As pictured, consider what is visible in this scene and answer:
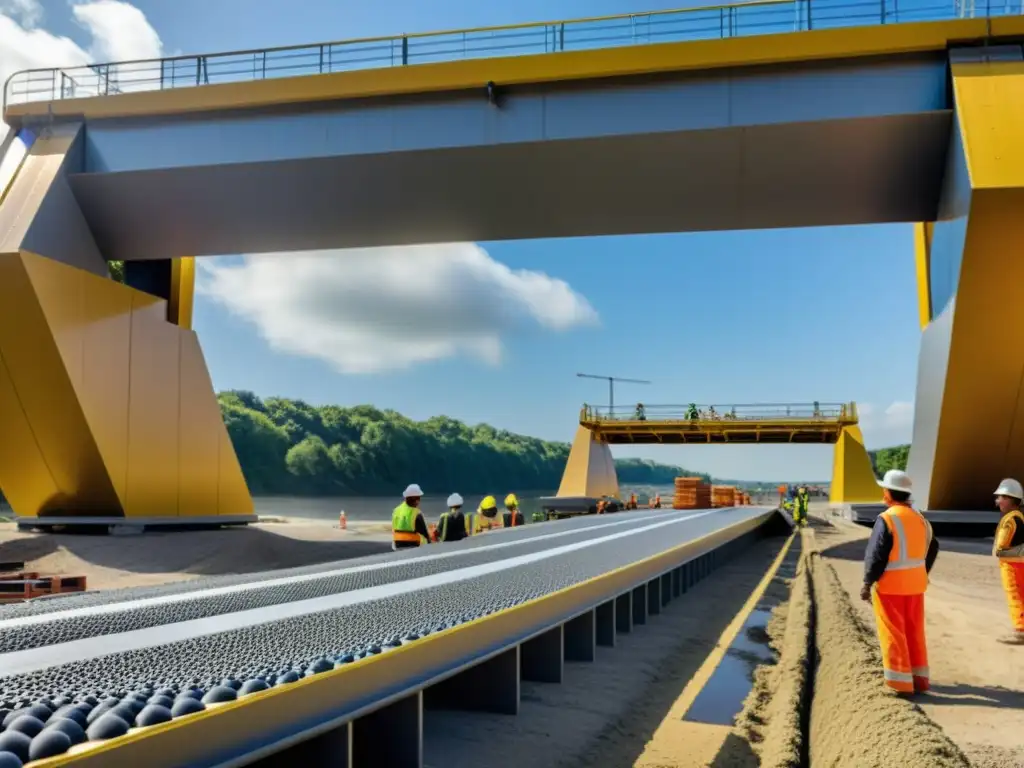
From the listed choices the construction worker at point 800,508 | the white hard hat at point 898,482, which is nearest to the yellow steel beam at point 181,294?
the white hard hat at point 898,482

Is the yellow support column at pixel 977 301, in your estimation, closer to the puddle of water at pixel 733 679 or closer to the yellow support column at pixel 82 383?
the puddle of water at pixel 733 679

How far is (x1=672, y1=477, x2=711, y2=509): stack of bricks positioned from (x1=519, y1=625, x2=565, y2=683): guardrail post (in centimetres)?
2499

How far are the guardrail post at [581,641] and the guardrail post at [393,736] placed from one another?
3405mm

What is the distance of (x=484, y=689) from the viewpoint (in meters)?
5.57

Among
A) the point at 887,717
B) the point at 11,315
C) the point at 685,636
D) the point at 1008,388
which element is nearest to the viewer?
Result: the point at 887,717

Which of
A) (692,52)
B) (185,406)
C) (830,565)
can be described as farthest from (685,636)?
(185,406)

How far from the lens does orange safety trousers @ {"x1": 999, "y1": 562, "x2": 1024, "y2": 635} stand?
8258mm

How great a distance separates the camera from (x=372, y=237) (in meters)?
19.3

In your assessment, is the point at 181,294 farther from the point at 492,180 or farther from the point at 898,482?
the point at 898,482

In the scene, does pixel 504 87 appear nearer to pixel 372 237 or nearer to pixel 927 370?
pixel 372 237

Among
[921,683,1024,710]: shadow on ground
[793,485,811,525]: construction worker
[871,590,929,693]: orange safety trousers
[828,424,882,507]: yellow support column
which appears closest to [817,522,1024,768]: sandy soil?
[921,683,1024,710]: shadow on ground

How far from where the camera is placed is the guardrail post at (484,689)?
5.48m

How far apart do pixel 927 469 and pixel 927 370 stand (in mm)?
2202

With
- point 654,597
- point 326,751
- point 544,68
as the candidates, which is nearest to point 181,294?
point 544,68
